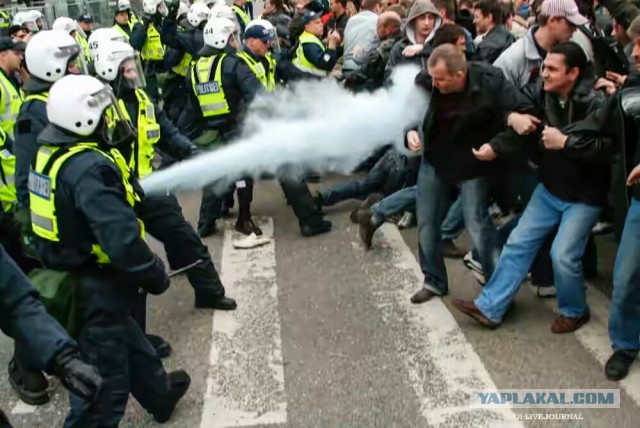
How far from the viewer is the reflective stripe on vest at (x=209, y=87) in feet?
23.4

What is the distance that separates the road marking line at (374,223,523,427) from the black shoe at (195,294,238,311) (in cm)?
114

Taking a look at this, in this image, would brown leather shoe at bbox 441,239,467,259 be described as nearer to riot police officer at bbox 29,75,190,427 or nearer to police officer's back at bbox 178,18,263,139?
police officer's back at bbox 178,18,263,139

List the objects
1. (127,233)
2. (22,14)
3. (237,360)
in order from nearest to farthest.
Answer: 1. (127,233)
2. (237,360)
3. (22,14)

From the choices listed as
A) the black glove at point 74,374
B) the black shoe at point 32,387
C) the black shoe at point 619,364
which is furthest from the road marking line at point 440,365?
the black shoe at point 32,387

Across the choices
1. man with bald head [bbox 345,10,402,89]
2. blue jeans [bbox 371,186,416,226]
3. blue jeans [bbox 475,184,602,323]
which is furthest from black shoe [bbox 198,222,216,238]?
blue jeans [bbox 475,184,602,323]

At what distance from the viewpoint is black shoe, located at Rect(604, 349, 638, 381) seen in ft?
15.3

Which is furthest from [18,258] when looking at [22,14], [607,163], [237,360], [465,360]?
[22,14]

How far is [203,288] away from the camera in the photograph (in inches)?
236

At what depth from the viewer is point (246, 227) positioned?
7719mm

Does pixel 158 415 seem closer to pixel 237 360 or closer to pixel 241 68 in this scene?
pixel 237 360

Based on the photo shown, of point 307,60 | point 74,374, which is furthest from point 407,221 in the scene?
point 74,374

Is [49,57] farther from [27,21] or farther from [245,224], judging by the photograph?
[27,21]

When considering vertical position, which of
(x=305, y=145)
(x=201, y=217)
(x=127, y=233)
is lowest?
(x=201, y=217)

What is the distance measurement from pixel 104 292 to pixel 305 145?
289 cm
